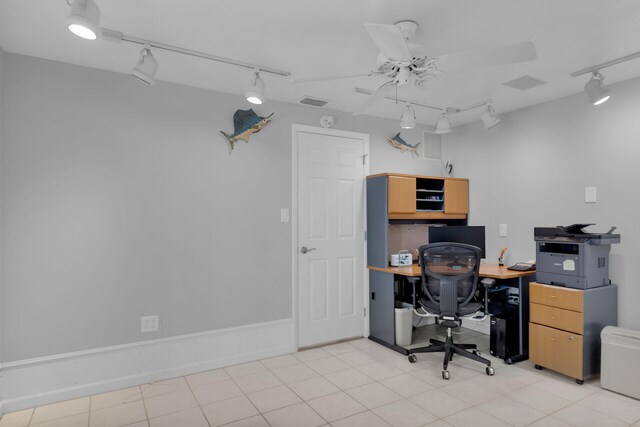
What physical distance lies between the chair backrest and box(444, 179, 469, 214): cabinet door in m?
1.30

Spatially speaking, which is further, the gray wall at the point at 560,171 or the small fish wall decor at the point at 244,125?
→ the small fish wall decor at the point at 244,125

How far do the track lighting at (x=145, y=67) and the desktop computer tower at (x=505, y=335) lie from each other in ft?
11.7

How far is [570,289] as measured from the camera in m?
3.06

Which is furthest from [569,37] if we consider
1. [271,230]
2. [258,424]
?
[258,424]

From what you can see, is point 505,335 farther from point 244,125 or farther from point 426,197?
point 244,125

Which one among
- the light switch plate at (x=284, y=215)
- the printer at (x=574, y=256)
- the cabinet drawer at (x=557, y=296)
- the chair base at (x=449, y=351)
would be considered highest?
the light switch plate at (x=284, y=215)

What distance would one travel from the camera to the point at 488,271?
3652 mm

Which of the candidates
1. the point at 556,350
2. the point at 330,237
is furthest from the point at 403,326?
the point at 556,350

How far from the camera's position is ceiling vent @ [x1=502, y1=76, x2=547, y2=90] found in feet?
10.4

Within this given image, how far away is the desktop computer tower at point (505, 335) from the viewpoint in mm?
3434

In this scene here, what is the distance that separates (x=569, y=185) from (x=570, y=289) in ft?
3.70

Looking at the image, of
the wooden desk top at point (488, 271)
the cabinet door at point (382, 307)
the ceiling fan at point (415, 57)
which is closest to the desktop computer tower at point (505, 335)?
the wooden desk top at point (488, 271)

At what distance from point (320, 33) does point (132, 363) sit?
293 centimetres

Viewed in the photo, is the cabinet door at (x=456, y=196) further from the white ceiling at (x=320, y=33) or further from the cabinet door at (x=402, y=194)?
the white ceiling at (x=320, y=33)
